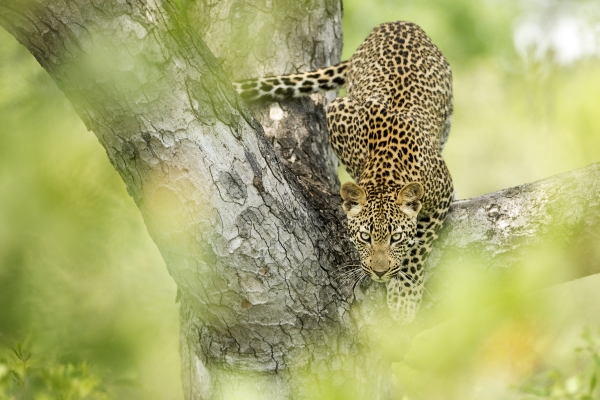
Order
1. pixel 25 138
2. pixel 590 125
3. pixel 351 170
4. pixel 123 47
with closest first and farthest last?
pixel 25 138 → pixel 123 47 → pixel 590 125 → pixel 351 170

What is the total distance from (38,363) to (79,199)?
5.75ft

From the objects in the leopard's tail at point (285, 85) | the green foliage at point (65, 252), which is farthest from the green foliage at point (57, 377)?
the leopard's tail at point (285, 85)

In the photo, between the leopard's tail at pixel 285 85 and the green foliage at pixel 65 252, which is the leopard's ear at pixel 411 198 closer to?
the leopard's tail at pixel 285 85

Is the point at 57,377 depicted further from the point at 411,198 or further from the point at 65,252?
the point at 411,198

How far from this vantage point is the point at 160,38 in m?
3.42

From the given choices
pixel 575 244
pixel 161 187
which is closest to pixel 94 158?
pixel 161 187

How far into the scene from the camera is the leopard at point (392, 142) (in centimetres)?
470

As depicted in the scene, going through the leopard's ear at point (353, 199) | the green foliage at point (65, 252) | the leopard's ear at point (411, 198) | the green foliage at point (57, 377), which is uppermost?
the leopard's ear at point (411, 198)

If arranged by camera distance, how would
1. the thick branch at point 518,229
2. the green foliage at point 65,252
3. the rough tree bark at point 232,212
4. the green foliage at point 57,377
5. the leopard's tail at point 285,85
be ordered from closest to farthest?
the green foliage at point 65,252 < the rough tree bark at point 232,212 < the green foliage at point 57,377 < the thick branch at point 518,229 < the leopard's tail at point 285,85

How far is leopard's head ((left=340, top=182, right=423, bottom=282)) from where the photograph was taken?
15.1 ft

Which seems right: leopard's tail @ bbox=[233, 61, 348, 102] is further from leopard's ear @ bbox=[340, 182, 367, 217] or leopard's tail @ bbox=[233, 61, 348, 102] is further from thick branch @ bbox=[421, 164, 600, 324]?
thick branch @ bbox=[421, 164, 600, 324]

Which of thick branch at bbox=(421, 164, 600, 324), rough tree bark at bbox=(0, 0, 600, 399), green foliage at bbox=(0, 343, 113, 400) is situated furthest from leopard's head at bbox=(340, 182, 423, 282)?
green foliage at bbox=(0, 343, 113, 400)

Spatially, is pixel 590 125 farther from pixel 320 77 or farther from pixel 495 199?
pixel 320 77


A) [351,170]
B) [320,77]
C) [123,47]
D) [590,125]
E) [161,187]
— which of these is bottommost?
[161,187]
